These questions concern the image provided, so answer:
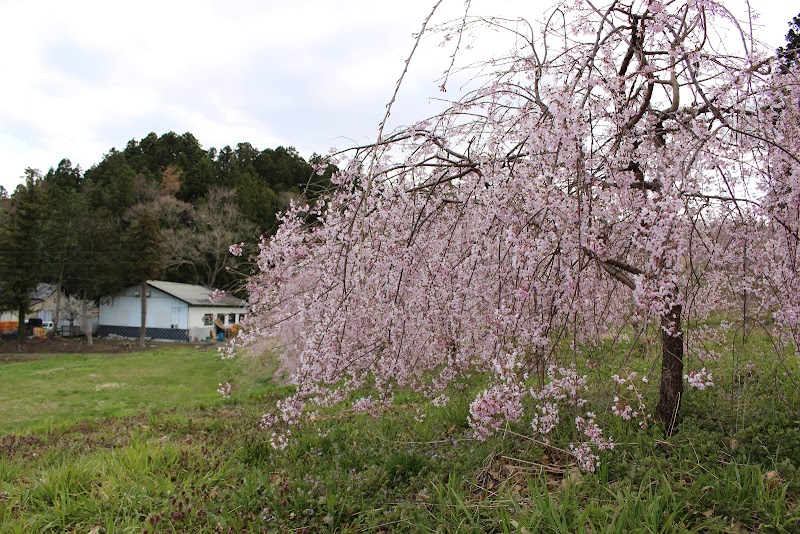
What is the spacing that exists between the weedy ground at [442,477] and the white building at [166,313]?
2668 centimetres

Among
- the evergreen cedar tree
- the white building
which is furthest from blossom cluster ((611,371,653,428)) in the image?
the white building

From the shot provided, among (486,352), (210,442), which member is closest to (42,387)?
(210,442)

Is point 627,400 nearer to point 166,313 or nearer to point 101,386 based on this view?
point 101,386

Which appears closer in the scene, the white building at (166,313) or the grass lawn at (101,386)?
the grass lawn at (101,386)

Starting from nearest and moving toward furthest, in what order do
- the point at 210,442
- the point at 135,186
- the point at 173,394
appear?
the point at 210,442 → the point at 173,394 → the point at 135,186

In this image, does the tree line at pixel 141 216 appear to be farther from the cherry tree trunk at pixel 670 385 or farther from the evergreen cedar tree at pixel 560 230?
the cherry tree trunk at pixel 670 385

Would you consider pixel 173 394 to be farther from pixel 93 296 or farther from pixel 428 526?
pixel 93 296

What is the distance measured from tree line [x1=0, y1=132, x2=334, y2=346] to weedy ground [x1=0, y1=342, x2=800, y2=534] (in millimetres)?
19731

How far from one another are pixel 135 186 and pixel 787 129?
130 feet

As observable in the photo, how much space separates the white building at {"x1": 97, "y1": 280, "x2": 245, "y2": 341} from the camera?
30875 mm

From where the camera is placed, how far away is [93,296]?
31266 millimetres

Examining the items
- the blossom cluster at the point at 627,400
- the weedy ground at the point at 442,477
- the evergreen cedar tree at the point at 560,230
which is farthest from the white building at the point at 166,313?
the blossom cluster at the point at 627,400

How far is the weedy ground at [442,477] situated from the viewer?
278cm

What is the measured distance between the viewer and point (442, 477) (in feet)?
11.6
